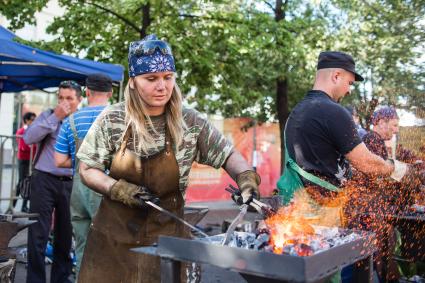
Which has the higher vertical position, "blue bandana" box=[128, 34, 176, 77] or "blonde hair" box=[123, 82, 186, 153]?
"blue bandana" box=[128, 34, 176, 77]

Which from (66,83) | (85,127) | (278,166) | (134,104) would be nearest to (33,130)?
(66,83)

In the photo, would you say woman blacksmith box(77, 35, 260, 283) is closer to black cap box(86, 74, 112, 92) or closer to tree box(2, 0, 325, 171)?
black cap box(86, 74, 112, 92)

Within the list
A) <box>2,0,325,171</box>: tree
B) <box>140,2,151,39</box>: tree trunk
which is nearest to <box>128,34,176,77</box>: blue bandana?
<box>2,0,325,171</box>: tree

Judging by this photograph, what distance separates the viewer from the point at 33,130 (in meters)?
5.40

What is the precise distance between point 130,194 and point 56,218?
119 inches

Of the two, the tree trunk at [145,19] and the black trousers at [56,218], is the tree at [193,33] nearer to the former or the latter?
the tree trunk at [145,19]

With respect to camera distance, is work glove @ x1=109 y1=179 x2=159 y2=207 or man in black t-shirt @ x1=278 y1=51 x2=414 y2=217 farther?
man in black t-shirt @ x1=278 y1=51 x2=414 y2=217

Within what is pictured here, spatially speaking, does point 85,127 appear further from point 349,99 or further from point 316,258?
point 349,99

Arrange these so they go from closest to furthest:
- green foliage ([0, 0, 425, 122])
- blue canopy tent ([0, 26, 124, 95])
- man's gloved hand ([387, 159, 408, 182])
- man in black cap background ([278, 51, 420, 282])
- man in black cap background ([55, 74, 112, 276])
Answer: man in black cap background ([278, 51, 420, 282]), man's gloved hand ([387, 159, 408, 182]), man in black cap background ([55, 74, 112, 276]), blue canopy tent ([0, 26, 124, 95]), green foliage ([0, 0, 425, 122])

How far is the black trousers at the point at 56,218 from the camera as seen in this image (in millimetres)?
5141

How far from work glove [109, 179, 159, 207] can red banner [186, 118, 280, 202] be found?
1030 cm

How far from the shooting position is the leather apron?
2.88 metres

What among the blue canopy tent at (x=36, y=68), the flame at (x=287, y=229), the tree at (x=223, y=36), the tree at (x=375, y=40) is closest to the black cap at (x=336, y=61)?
the flame at (x=287, y=229)

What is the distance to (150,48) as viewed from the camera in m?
2.90
